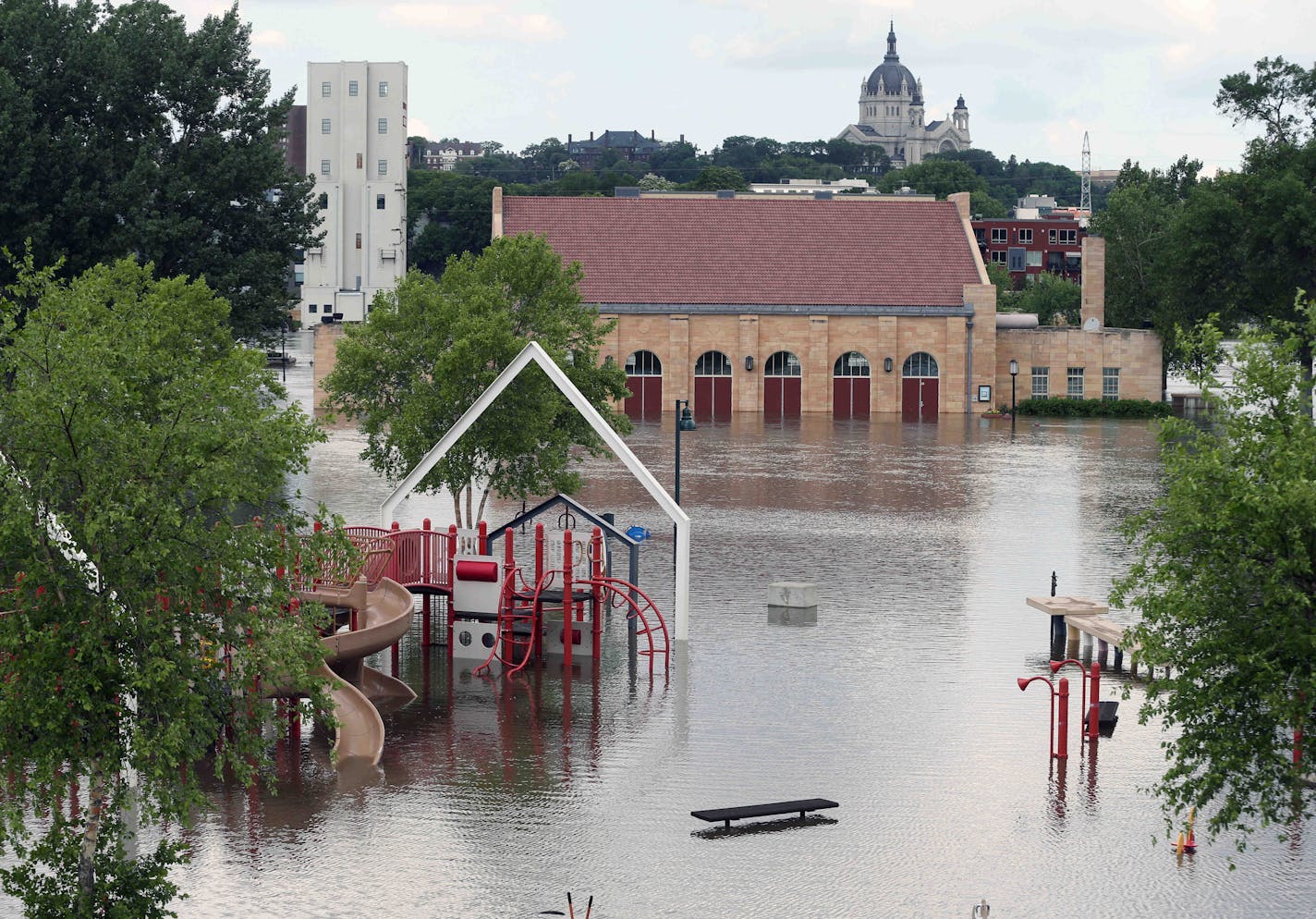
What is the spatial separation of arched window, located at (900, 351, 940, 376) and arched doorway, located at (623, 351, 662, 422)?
12.1m

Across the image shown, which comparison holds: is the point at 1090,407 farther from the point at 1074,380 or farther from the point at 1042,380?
the point at 1042,380

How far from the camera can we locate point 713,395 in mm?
88750

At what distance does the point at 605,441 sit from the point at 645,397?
56848mm

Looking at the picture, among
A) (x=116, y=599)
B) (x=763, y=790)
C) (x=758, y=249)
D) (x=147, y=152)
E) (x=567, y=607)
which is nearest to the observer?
(x=116, y=599)

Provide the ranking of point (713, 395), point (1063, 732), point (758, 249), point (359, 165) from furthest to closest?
point (359, 165) < point (758, 249) < point (713, 395) < point (1063, 732)

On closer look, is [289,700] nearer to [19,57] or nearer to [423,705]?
[423,705]

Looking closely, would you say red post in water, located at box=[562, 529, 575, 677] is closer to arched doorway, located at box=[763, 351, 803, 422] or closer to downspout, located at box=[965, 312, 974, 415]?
arched doorway, located at box=[763, 351, 803, 422]

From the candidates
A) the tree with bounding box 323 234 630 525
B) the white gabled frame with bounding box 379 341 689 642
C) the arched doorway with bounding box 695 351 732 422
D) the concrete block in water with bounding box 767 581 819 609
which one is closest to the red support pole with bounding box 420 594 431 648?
the white gabled frame with bounding box 379 341 689 642

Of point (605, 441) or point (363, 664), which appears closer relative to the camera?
point (363, 664)

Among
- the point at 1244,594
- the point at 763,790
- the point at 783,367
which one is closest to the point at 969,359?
the point at 783,367

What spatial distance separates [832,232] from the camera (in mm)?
93812

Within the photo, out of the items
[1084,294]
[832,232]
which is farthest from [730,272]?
[1084,294]

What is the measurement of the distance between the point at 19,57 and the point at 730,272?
39072 millimetres

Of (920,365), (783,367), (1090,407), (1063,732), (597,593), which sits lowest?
(1063,732)
